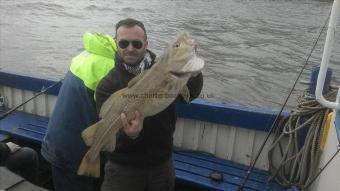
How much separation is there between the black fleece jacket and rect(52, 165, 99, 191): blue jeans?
1013mm

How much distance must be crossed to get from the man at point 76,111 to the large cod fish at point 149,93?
832mm

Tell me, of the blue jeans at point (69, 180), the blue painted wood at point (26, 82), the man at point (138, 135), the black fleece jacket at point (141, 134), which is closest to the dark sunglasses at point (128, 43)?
the man at point (138, 135)

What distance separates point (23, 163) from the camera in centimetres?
435

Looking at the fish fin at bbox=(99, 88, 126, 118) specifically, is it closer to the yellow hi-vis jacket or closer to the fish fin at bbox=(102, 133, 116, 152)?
the fish fin at bbox=(102, 133, 116, 152)

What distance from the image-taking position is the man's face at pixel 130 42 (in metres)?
3.22

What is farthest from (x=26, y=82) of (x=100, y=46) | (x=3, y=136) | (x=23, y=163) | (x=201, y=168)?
(x=201, y=168)

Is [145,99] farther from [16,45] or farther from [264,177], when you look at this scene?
[16,45]

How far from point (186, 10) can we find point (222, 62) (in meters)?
12.5

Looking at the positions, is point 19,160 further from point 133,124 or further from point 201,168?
point 201,168

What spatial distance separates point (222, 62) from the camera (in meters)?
15.9

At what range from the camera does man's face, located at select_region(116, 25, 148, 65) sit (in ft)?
10.6

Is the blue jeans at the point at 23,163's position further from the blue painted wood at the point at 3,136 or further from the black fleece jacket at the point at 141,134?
the black fleece jacket at the point at 141,134

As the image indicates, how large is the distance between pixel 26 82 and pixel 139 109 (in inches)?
153

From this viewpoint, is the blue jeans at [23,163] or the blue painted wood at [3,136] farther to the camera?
the blue painted wood at [3,136]
